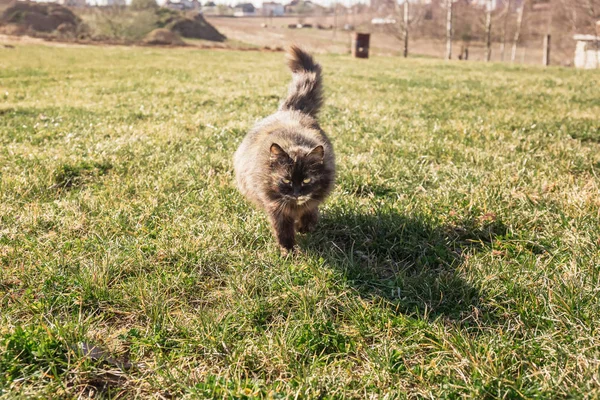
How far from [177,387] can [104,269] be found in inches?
52.4

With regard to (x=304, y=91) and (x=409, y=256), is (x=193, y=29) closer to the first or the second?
(x=304, y=91)

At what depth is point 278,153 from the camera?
367 cm

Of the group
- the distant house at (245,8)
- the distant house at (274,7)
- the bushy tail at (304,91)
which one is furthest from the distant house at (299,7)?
the bushy tail at (304,91)

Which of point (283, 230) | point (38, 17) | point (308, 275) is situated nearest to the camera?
point (308, 275)

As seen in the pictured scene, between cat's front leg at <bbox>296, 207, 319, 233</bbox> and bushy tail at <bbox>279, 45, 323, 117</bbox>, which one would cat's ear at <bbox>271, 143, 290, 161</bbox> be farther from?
bushy tail at <bbox>279, 45, 323, 117</bbox>

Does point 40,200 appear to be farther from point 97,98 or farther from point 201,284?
point 97,98

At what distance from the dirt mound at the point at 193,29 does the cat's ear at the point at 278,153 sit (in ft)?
223

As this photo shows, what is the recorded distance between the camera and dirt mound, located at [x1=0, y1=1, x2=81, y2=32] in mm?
53375

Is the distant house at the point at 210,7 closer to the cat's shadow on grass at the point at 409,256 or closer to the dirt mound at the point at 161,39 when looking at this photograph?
the dirt mound at the point at 161,39

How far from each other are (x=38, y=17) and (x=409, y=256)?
6715 centimetres

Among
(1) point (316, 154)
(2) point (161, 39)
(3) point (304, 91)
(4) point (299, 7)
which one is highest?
(4) point (299, 7)

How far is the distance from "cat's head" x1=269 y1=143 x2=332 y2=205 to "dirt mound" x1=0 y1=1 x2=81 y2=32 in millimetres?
60690

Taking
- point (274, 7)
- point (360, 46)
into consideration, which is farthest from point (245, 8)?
point (360, 46)

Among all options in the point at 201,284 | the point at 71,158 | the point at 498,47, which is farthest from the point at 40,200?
the point at 498,47
